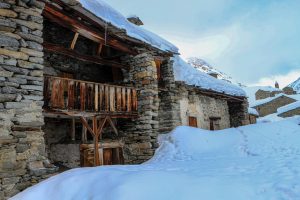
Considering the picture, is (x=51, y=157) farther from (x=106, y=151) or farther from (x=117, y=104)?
(x=117, y=104)

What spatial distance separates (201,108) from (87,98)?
28.9ft

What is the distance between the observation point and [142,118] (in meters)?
10.4

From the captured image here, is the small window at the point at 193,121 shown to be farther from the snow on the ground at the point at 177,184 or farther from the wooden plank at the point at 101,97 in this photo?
the snow on the ground at the point at 177,184

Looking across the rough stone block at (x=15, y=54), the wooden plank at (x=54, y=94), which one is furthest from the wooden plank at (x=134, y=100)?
the rough stone block at (x=15, y=54)

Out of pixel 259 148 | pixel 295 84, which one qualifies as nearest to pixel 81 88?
pixel 259 148

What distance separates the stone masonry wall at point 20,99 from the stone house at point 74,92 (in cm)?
2

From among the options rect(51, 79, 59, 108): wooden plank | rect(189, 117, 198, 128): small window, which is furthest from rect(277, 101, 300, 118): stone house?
rect(51, 79, 59, 108): wooden plank

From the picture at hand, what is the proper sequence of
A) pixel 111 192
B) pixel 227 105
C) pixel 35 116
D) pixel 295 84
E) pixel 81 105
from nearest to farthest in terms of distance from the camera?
pixel 111 192
pixel 35 116
pixel 81 105
pixel 227 105
pixel 295 84

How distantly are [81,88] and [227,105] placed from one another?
495 inches

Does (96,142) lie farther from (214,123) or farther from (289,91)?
(289,91)

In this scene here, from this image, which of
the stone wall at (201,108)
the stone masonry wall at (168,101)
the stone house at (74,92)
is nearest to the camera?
the stone house at (74,92)

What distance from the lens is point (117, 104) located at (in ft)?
31.6

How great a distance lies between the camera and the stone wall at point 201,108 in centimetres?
1452

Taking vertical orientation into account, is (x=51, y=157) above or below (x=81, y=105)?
below
